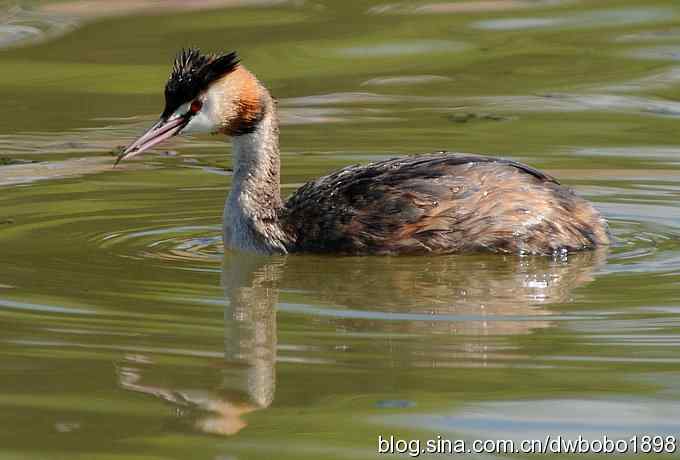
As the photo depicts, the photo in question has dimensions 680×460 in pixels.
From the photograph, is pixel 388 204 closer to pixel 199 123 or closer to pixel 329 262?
pixel 329 262

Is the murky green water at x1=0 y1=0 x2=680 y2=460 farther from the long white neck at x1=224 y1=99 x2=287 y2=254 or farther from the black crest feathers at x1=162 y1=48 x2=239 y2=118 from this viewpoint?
the black crest feathers at x1=162 y1=48 x2=239 y2=118

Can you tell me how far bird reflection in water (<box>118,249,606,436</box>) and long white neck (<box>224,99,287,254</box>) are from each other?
12 centimetres

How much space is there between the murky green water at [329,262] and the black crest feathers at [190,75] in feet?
2.57

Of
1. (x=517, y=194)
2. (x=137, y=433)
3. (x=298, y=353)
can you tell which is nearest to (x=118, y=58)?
(x=517, y=194)

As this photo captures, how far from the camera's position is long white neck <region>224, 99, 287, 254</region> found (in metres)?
8.77

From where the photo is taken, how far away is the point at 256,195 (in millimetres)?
8922

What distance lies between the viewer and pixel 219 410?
5746 mm

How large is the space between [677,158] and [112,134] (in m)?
4.05

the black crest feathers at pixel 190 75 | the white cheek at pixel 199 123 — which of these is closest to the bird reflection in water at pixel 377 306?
the white cheek at pixel 199 123

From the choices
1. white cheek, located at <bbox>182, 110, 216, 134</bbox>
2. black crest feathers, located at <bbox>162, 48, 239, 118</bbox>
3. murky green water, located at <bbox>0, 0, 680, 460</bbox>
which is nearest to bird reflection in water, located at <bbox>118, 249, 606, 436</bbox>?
murky green water, located at <bbox>0, 0, 680, 460</bbox>

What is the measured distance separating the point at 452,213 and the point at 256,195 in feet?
3.82

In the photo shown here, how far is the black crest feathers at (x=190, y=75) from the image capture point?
28.2 ft

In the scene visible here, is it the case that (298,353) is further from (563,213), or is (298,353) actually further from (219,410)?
(563,213)

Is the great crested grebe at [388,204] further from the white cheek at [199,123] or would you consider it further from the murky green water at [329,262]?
the murky green water at [329,262]
